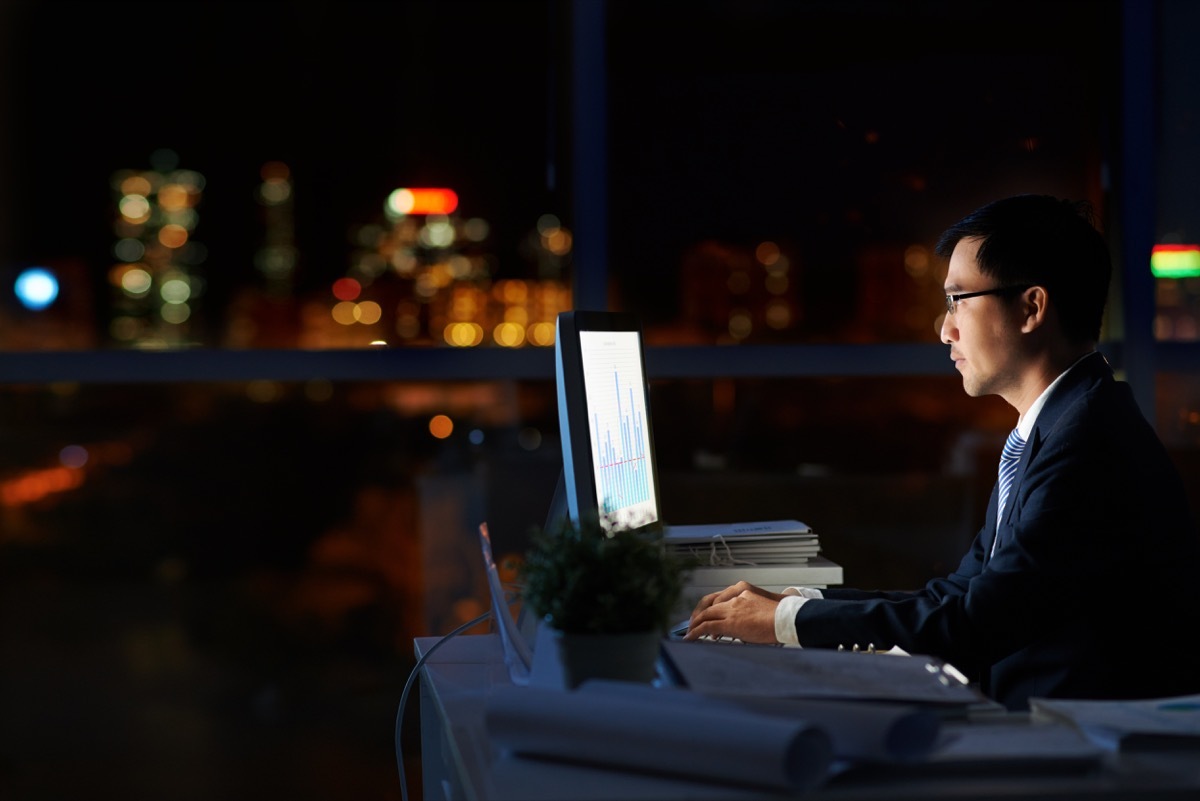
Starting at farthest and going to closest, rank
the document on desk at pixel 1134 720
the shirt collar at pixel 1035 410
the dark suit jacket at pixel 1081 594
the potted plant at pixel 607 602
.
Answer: the shirt collar at pixel 1035 410
the dark suit jacket at pixel 1081 594
the potted plant at pixel 607 602
the document on desk at pixel 1134 720

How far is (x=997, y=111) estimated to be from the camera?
3.43 m

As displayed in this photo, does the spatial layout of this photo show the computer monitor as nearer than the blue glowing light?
Yes

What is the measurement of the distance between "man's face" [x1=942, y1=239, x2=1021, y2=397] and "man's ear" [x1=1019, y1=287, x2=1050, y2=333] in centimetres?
1

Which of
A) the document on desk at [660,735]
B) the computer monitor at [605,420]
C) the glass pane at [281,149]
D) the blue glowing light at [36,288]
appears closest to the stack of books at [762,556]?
the computer monitor at [605,420]

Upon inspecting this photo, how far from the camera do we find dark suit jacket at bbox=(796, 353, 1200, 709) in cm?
156

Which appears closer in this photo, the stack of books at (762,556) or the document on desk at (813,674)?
the document on desk at (813,674)

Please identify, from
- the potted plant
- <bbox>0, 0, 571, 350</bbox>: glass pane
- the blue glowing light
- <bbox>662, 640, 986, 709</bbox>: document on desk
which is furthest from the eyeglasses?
the blue glowing light

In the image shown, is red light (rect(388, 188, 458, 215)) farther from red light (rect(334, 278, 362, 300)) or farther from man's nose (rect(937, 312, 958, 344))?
man's nose (rect(937, 312, 958, 344))

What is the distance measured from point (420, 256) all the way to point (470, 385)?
445 millimetres

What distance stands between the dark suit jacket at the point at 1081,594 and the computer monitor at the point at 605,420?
1.16 feet

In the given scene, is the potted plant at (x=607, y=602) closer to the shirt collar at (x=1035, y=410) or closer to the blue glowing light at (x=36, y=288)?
the shirt collar at (x=1035, y=410)

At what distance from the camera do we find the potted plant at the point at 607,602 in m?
1.23

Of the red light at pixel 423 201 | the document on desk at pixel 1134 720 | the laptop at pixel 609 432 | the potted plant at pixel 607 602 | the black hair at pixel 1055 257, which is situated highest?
the red light at pixel 423 201

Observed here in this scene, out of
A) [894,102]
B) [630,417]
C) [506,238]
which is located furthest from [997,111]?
[630,417]
